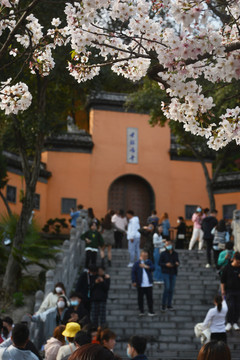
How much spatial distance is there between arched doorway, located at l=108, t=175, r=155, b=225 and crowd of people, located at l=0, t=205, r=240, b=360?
6852 mm

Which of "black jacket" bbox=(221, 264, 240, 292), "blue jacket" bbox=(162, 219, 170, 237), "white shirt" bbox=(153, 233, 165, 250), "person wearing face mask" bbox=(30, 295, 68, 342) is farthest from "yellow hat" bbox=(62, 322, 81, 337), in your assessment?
"blue jacket" bbox=(162, 219, 170, 237)

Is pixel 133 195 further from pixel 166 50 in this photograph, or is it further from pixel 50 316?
pixel 166 50

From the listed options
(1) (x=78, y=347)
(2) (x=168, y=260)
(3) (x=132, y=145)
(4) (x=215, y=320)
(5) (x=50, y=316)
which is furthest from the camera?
(3) (x=132, y=145)

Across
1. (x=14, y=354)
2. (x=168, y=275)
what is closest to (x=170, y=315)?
(x=168, y=275)

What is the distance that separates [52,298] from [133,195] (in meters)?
18.2

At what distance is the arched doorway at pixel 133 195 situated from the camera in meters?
31.5

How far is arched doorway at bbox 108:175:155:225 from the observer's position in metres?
31.5

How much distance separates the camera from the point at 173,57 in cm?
680

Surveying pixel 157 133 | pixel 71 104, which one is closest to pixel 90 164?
pixel 157 133

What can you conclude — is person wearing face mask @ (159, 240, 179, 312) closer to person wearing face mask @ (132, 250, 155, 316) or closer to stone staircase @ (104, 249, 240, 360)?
stone staircase @ (104, 249, 240, 360)

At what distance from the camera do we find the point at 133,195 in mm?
31844

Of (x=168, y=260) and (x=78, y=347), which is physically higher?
(x=168, y=260)

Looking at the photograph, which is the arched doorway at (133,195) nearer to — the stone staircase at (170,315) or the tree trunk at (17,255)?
the stone staircase at (170,315)

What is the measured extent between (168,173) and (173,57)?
84.2 feet
